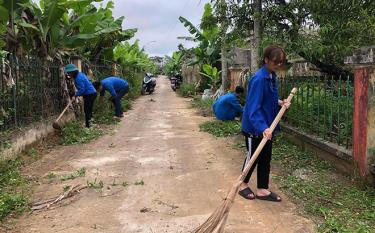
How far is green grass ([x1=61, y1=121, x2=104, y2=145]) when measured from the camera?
8.38 metres

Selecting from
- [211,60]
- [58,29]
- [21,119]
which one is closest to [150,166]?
[21,119]

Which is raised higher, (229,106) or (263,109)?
(263,109)

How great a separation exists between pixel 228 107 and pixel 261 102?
16.9 ft

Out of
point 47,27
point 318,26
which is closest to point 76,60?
point 47,27

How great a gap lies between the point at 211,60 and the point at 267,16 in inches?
441

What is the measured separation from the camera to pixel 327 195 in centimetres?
469

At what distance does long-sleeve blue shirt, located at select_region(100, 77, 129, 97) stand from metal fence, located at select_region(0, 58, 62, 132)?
72.5 inches

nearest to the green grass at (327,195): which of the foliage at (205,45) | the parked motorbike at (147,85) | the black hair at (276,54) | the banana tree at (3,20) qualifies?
the black hair at (276,54)

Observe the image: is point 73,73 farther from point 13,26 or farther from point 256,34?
point 256,34

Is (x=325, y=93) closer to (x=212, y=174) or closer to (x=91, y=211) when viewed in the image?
(x=212, y=174)

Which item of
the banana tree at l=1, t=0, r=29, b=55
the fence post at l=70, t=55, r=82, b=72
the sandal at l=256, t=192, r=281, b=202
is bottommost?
the sandal at l=256, t=192, r=281, b=202

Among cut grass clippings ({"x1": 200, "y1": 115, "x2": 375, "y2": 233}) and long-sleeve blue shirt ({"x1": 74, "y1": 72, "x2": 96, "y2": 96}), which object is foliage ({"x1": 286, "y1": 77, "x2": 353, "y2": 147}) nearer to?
cut grass clippings ({"x1": 200, "y1": 115, "x2": 375, "y2": 233})

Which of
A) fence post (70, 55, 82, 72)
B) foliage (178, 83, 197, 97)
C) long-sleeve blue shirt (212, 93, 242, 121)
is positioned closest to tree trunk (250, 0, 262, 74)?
long-sleeve blue shirt (212, 93, 242, 121)

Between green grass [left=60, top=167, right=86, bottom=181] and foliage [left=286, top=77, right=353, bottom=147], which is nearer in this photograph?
foliage [left=286, top=77, right=353, bottom=147]
